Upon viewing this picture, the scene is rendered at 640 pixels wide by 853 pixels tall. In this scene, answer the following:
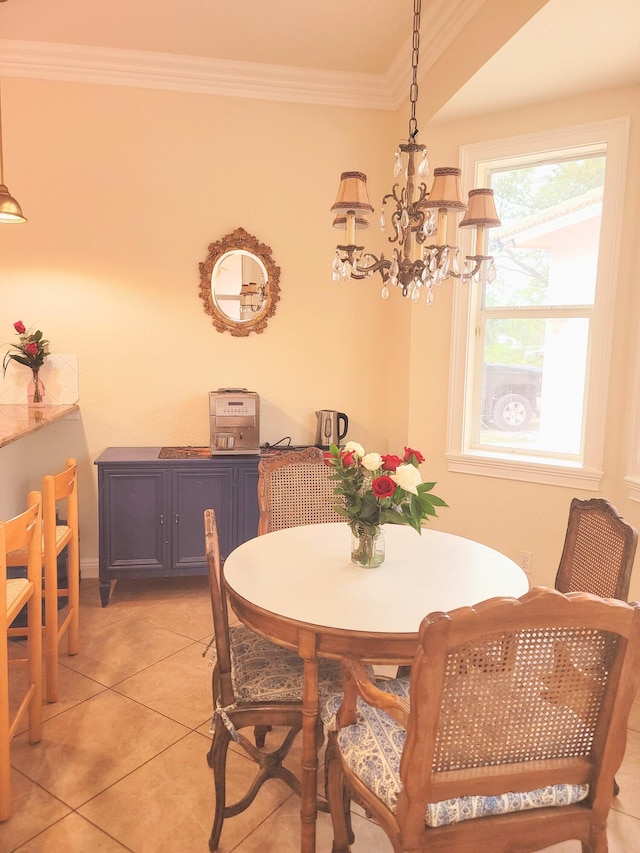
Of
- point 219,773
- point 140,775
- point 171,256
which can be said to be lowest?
point 140,775

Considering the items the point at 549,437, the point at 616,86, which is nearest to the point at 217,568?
the point at 549,437

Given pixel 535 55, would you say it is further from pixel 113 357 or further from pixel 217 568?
pixel 113 357

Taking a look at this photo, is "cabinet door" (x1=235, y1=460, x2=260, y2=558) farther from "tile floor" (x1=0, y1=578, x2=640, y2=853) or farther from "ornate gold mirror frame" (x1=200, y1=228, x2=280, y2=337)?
"ornate gold mirror frame" (x1=200, y1=228, x2=280, y2=337)

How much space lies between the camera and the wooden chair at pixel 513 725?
1175 mm

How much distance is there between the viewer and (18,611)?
6.57 feet

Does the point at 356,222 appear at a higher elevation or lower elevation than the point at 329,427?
higher

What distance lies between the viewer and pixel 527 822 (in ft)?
4.33

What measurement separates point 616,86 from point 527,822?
3.11 metres

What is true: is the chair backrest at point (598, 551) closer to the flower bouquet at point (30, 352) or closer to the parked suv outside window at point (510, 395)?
the parked suv outside window at point (510, 395)

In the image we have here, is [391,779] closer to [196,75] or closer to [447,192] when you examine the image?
[447,192]

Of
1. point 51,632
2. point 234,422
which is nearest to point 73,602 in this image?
point 51,632

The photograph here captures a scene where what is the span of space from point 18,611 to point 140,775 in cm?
73

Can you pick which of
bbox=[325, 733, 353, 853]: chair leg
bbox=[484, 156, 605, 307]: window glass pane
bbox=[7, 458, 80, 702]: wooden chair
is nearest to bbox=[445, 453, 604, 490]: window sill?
bbox=[484, 156, 605, 307]: window glass pane

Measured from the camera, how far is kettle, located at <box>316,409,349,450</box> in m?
3.92
